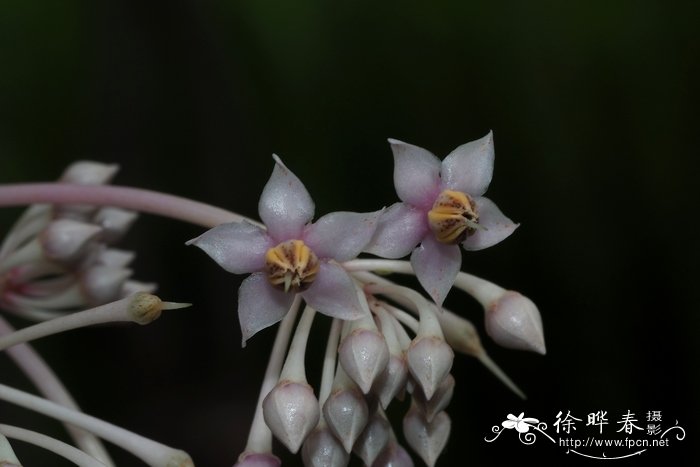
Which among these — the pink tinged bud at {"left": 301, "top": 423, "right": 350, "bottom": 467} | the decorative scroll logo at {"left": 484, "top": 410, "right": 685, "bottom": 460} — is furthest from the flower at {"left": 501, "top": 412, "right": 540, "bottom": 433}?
the pink tinged bud at {"left": 301, "top": 423, "right": 350, "bottom": 467}

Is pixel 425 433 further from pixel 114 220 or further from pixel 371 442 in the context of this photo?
pixel 114 220

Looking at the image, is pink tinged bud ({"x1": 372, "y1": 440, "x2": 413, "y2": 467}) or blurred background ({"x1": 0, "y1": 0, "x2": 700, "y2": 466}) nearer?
pink tinged bud ({"x1": 372, "y1": 440, "x2": 413, "y2": 467})

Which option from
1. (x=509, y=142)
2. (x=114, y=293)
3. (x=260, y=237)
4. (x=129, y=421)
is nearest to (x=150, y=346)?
(x=129, y=421)

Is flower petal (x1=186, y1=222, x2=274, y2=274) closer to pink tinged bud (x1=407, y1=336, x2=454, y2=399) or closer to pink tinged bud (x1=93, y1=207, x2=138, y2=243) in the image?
pink tinged bud (x1=407, y1=336, x2=454, y2=399)

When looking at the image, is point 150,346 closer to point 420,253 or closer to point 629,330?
point 629,330

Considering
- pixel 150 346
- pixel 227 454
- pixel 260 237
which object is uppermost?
pixel 260 237

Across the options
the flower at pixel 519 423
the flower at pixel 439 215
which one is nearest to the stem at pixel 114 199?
the flower at pixel 439 215

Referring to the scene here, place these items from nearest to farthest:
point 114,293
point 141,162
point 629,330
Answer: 1. point 114,293
2. point 629,330
3. point 141,162

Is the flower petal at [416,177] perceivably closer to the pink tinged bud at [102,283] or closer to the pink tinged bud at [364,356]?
the pink tinged bud at [364,356]
